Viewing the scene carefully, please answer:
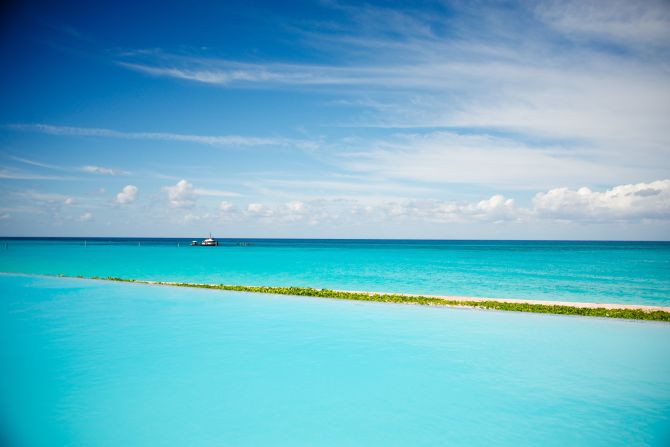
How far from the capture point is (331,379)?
9570 millimetres

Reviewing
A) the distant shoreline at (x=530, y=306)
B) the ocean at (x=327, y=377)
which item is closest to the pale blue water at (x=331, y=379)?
the ocean at (x=327, y=377)

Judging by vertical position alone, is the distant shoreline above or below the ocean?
above

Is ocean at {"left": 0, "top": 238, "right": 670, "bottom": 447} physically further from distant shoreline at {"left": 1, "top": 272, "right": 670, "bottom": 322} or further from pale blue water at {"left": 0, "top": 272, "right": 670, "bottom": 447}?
distant shoreline at {"left": 1, "top": 272, "right": 670, "bottom": 322}

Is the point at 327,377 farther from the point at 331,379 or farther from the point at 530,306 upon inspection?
the point at 530,306

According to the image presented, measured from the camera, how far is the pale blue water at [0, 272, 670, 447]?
7105 mm

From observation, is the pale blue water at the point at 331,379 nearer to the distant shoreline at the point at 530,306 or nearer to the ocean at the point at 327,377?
the ocean at the point at 327,377

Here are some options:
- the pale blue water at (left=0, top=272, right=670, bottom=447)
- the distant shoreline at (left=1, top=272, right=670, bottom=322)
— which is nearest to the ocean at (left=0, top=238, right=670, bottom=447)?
the pale blue water at (left=0, top=272, right=670, bottom=447)

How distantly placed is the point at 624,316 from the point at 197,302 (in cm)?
1627

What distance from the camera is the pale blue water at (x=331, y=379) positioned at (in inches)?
280

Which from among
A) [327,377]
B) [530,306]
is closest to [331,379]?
[327,377]

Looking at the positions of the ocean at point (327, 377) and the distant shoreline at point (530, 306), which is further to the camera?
the distant shoreline at point (530, 306)

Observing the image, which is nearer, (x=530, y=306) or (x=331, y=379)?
(x=331, y=379)

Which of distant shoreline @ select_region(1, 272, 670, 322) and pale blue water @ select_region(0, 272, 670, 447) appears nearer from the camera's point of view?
pale blue water @ select_region(0, 272, 670, 447)

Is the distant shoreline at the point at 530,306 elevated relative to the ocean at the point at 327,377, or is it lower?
elevated
